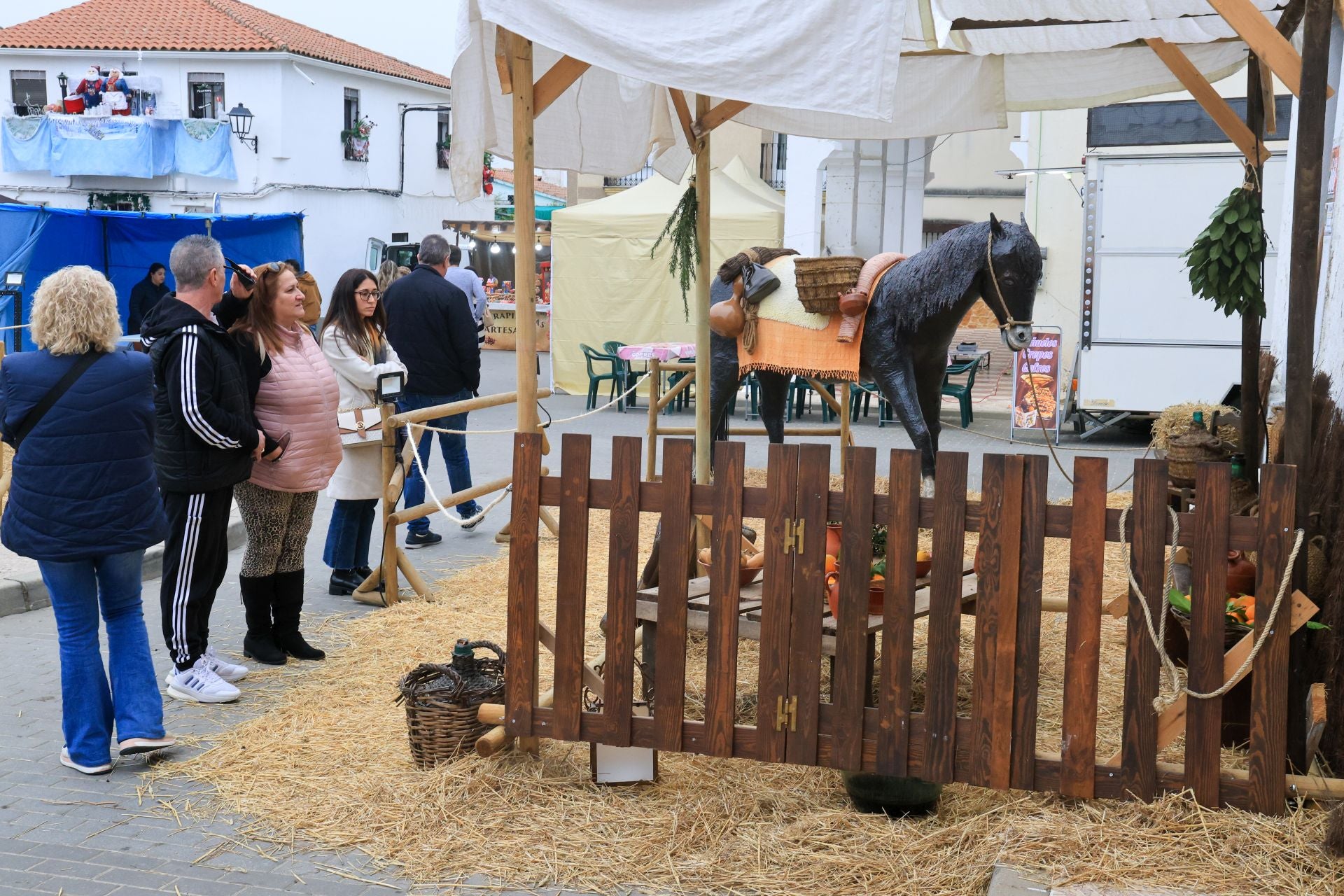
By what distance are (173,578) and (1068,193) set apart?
14504mm

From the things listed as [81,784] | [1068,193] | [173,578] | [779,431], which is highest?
[1068,193]

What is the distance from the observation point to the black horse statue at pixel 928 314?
20.1 ft

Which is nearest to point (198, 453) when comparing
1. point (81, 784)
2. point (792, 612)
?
point (81, 784)

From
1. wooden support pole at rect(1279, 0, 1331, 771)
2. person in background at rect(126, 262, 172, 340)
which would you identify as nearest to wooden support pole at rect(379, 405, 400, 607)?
wooden support pole at rect(1279, 0, 1331, 771)

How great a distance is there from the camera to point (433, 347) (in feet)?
28.1

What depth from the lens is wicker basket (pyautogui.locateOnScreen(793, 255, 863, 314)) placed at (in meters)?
6.75

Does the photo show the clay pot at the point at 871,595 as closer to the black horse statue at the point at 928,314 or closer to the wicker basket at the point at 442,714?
the wicker basket at the point at 442,714

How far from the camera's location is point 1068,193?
17.1 metres

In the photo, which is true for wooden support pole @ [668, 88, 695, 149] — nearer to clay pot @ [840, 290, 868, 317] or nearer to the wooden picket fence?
clay pot @ [840, 290, 868, 317]

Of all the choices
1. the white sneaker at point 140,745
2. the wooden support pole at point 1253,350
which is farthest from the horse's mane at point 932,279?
the white sneaker at point 140,745

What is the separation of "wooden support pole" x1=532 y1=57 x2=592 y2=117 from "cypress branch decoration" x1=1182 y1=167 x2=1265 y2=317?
2307mm

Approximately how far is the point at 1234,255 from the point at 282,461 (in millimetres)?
4140

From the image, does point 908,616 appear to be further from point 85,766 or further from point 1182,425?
point 1182,425

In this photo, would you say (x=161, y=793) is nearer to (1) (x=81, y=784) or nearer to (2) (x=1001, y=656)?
(1) (x=81, y=784)
